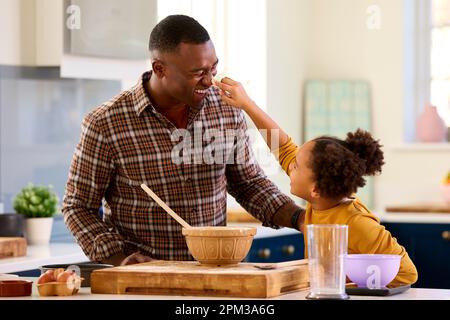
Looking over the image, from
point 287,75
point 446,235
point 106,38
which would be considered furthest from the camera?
point 287,75

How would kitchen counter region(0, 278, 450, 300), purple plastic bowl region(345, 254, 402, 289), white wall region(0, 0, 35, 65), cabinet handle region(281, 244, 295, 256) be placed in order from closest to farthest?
kitchen counter region(0, 278, 450, 300)
purple plastic bowl region(345, 254, 402, 289)
white wall region(0, 0, 35, 65)
cabinet handle region(281, 244, 295, 256)

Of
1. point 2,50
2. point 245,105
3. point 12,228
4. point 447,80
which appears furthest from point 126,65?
point 447,80

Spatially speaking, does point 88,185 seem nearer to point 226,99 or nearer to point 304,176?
point 226,99

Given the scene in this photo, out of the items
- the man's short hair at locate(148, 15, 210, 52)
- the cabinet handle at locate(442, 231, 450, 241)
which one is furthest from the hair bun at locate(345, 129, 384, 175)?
the cabinet handle at locate(442, 231, 450, 241)

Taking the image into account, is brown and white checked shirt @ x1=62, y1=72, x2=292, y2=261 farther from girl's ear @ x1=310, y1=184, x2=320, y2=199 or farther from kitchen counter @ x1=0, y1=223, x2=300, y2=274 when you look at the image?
kitchen counter @ x1=0, y1=223, x2=300, y2=274

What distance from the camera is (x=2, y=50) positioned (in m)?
4.18

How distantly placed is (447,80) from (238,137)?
3412 mm

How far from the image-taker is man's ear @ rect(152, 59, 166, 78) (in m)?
3.06

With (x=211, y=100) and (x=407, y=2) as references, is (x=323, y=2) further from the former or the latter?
(x=211, y=100)

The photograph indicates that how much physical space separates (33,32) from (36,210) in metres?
0.75

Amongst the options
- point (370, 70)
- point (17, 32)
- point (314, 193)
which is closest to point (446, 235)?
point (370, 70)

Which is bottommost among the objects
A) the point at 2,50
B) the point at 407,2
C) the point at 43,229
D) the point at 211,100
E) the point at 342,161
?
the point at 43,229

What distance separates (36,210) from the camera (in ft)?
14.0

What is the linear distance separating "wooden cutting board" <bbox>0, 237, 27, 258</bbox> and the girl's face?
4.47ft
